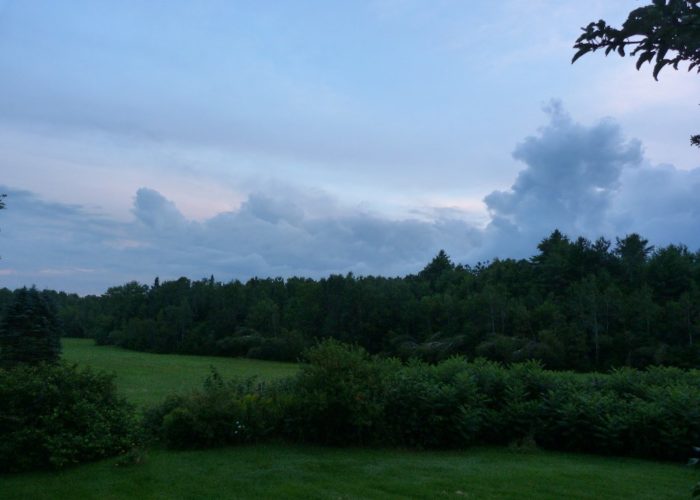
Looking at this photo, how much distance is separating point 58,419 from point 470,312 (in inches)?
1962

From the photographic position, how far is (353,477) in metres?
10.8

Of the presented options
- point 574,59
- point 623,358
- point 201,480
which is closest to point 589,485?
point 201,480

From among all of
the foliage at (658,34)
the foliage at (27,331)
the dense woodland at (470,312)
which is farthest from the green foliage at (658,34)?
the dense woodland at (470,312)

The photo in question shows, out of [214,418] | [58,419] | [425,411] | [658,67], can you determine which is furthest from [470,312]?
[658,67]

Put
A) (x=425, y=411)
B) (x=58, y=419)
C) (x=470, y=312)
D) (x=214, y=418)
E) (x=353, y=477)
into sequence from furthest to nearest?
(x=470, y=312)
(x=425, y=411)
(x=214, y=418)
(x=58, y=419)
(x=353, y=477)

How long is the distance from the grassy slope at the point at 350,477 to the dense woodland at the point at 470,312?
2069 centimetres

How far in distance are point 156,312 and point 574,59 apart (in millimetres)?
93891

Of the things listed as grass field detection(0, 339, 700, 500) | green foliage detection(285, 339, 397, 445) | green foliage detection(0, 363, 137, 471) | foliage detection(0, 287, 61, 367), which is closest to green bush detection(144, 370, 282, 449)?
grass field detection(0, 339, 700, 500)

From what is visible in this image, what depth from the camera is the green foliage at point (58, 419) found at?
11.1 metres

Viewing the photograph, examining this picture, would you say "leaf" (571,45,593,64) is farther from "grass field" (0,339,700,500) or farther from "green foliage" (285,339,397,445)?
"green foliage" (285,339,397,445)

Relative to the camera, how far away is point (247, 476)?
35.6 feet

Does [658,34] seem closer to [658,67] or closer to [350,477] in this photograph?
[658,67]

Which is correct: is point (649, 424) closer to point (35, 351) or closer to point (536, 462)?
point (536, 462)

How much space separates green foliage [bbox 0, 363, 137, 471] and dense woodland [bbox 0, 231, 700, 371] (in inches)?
805
